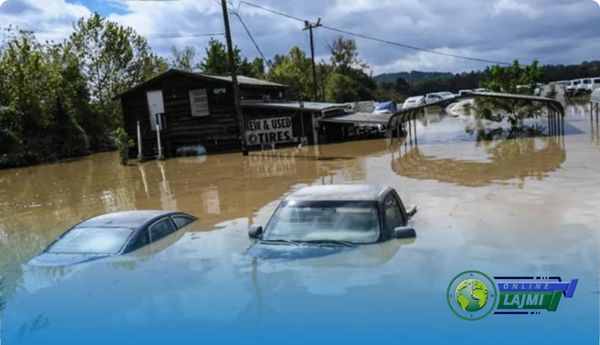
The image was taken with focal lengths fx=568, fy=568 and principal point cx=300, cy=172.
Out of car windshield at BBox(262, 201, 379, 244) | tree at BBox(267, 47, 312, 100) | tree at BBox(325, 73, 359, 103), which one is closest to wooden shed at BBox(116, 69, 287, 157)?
tree at BBox(267, 47, 312, 100)

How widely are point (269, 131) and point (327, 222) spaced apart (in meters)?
23.9

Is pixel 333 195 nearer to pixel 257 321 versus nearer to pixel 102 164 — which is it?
pixel 257 321

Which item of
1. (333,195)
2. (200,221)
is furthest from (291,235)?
(200,221)

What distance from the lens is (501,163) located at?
21.1 metres

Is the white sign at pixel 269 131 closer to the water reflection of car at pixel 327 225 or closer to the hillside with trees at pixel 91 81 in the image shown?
the hillside with trees at pixel 91 81

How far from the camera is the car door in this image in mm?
8180

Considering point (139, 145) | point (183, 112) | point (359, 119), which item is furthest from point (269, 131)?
point (139, 145)

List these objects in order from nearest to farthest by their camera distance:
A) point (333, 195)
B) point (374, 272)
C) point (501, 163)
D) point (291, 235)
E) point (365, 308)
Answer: point (365, 308) → point (374, 272) → point (291, 235) → point (333, 195) → point (501, 163)

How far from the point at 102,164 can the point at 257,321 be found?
30.7m

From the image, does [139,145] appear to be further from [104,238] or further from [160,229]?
[104,238]

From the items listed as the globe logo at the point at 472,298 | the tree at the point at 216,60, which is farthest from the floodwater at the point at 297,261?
the tree at the point at 216,60

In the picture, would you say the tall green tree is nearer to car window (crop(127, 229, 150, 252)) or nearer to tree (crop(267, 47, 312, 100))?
tree (crop(267, 47, 312, 100))

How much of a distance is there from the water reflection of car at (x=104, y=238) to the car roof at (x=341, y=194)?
8.12ft

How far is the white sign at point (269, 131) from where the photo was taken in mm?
31219
